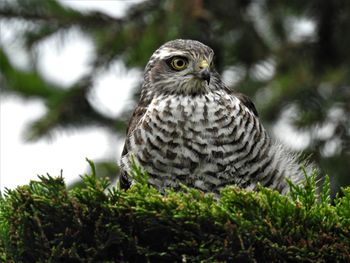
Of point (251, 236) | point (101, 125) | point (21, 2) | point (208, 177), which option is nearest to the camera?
point (251, 236)

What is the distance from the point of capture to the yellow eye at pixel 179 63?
575 centimetres

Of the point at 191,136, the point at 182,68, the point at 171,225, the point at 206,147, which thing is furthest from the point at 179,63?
the point at 171,225

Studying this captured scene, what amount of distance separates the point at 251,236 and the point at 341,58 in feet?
13.7

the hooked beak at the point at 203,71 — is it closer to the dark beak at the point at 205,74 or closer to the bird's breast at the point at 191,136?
the dark beak at the point at 205,74

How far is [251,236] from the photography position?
11.3 ft

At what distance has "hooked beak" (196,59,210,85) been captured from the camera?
17.9ft

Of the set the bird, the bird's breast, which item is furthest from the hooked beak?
the bird's breast

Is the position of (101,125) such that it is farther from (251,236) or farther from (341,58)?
(251,236)

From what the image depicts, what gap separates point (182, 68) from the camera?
227 inches

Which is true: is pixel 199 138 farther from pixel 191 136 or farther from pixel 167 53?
pixel 167 53

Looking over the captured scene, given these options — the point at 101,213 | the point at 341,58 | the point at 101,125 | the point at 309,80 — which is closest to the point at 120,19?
the point at 101,125

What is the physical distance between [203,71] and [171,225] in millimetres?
2150

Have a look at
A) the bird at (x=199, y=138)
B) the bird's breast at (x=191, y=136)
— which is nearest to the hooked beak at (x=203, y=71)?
the bird at (x=199, y=138)

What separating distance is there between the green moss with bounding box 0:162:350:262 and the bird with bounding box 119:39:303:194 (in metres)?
1.21
